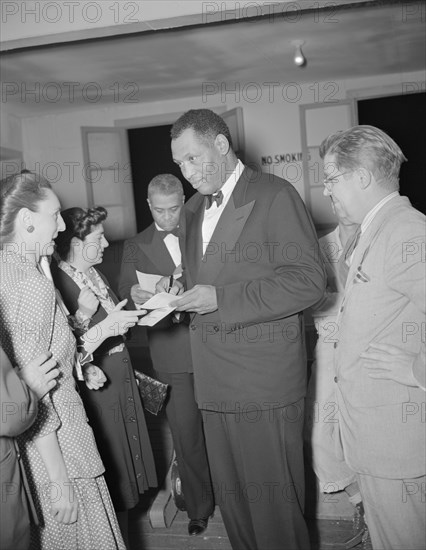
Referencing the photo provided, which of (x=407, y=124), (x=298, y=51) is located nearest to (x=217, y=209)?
(x=298, y=51)

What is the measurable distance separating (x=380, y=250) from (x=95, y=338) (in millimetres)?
1226

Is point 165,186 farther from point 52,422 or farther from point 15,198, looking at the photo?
point 52,422

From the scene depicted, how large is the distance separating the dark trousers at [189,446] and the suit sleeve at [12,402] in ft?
5.13

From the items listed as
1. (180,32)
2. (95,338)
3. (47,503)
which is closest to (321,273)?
(95,338)

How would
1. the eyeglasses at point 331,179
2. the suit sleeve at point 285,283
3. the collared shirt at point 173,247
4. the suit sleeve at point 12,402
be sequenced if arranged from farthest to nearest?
the collared shirt at point 173,247 → the suit sleeve at point 285,283 → the eyeglasses at point 331,179 → the suit sleeve at point 12,402

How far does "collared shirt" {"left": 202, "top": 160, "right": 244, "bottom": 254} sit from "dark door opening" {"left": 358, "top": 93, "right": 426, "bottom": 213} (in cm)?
623

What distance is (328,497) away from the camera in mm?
3074

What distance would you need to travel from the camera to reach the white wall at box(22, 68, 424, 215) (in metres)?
8.02

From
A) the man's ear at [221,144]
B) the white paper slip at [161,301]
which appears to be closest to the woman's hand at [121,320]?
the white paper slip at [161,301]

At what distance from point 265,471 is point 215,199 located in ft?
3.52

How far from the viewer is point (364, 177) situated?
181cm

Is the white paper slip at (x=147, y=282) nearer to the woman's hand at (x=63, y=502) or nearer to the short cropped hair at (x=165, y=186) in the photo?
the short cropped hair at (x=165, y=186)

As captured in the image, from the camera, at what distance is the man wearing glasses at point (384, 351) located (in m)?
1.67

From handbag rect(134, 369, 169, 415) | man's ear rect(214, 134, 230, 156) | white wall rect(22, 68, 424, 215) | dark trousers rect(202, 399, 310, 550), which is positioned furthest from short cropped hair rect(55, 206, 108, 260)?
white wall rect(22, 68, 424, 215)
